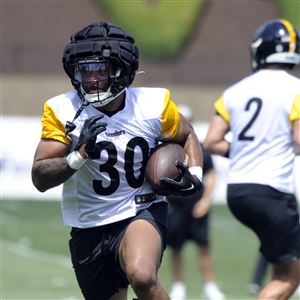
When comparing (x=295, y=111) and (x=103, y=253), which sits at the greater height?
(x=295, y=111)

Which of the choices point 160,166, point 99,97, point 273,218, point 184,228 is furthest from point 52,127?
point 184,228

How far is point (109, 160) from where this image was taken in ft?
16.2

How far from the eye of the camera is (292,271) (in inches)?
233

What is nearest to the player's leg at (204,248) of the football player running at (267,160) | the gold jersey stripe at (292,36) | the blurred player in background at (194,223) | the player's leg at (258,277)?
the blurred player in background at (194,223)

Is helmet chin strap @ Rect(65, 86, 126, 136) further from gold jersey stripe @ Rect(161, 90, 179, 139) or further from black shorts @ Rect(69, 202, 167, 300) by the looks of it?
black shorts @ Rect(69, 202, 167, 300)

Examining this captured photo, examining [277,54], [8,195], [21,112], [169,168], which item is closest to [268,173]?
[277,54]

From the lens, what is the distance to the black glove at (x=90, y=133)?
182 inches

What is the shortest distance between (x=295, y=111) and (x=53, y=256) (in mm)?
5059

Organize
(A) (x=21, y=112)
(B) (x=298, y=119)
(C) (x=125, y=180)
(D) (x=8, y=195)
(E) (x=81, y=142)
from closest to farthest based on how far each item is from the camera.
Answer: (E) (x=81, y=142)
(C) (x=125, y=180)
(B) (x=298, y=119)
(D) (x=8, y=195)
(A) (x=21, y=112)

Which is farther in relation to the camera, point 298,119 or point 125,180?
point 298,119

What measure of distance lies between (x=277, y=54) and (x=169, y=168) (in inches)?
62.4

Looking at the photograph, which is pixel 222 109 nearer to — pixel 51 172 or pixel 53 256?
pixel 51 172

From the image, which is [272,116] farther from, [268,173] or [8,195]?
[8,195]

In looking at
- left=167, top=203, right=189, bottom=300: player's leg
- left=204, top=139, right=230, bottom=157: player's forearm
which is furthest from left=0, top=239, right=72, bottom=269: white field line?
left=204, top=139, right=230, bottom=157: player's forearm
